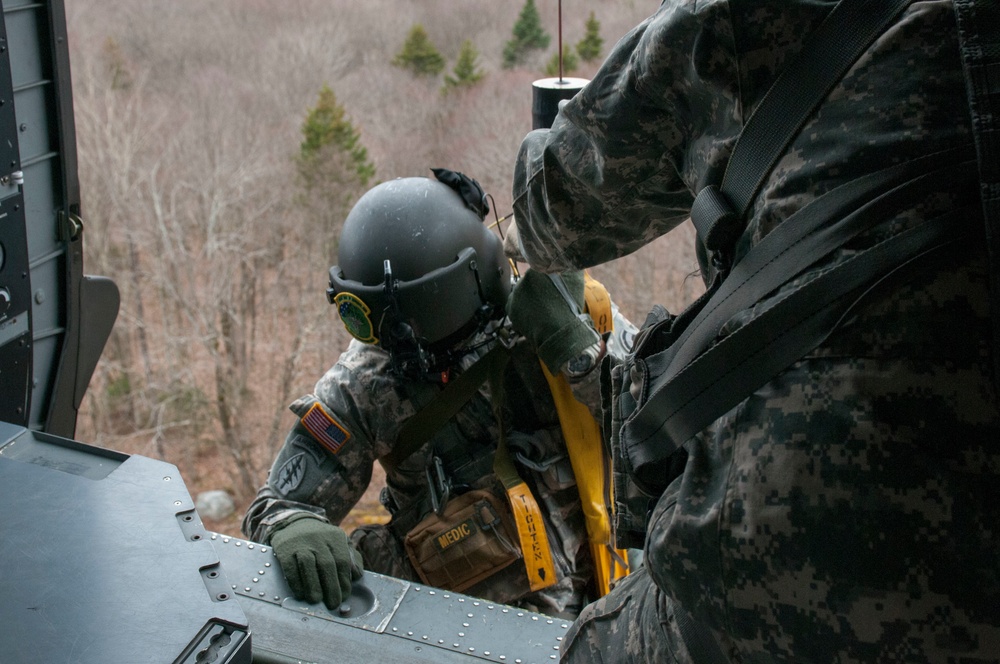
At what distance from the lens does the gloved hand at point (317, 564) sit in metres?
2.16

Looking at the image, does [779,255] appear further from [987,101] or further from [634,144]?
[634,144]

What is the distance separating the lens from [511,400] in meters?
2.92

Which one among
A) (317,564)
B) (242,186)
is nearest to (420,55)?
(242,186)

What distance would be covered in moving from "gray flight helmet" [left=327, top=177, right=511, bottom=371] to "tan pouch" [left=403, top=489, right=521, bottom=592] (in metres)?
0.44

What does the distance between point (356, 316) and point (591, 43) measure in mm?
12064

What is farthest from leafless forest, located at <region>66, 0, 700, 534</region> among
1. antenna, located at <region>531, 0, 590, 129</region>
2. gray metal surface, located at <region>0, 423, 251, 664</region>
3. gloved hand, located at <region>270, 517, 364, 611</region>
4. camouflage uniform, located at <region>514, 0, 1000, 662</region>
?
camouflage uniform, located at <region>514, 0, 1000, 662</region>

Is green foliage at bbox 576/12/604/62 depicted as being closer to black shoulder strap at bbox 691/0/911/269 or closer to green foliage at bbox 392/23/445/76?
green foliage at bbox 392/23/445/76

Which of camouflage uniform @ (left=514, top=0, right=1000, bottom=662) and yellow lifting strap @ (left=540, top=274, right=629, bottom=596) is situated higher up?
camouflage uniform @ (left=514, top=0, right=1000, bottom=662)

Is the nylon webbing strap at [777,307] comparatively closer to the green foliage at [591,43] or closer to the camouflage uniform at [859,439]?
the camouflage uniform at [859,439]

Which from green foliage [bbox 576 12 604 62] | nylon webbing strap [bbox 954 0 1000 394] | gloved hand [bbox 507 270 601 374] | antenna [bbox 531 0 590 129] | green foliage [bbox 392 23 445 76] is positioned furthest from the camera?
green foliage [bbox 392 23 445 76]

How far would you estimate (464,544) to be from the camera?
270 centimetres

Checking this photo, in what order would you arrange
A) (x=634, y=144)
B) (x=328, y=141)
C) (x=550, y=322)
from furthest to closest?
(x=328, y=141) < (x=550, y=322) < (x=634, y=144)

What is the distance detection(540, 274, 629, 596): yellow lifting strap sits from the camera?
2691 millimetres

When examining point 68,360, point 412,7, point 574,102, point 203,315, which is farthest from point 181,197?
point 574,102
